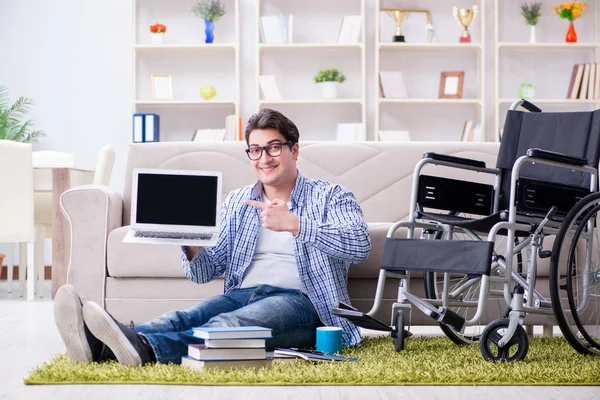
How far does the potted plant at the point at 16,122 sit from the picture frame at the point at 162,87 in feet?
2.96

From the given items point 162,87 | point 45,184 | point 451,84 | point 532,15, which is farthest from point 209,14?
point 532,15

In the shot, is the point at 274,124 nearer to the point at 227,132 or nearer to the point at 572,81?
the point at 227,132

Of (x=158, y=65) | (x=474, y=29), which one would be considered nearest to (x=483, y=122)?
Answer: (x=474, y=29)

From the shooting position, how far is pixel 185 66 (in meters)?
6.20

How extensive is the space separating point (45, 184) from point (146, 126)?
1334 millimetres

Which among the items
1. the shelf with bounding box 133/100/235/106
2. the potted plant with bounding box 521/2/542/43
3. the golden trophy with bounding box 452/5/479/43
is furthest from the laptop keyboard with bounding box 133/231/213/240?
the potted plant with bounding box 521/2/542/43

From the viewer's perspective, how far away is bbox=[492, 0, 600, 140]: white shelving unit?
6.10 m

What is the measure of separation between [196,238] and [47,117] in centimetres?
430

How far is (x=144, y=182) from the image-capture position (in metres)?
2.24

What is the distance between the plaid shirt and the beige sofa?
48 centimetres

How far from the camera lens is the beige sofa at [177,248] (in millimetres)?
2887

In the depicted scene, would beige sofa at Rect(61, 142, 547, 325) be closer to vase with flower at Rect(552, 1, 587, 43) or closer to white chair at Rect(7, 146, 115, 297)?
white chair at Rect(7, 146, 115, 297)

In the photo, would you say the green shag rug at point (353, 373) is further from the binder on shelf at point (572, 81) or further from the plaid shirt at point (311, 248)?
the binder on shelf at point (572, 81)

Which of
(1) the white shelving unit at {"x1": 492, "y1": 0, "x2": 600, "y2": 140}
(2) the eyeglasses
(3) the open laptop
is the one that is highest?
(1) the white shelving unit at {"x1": 492, "y1": 0, "x2": 600, "y2": 140}
